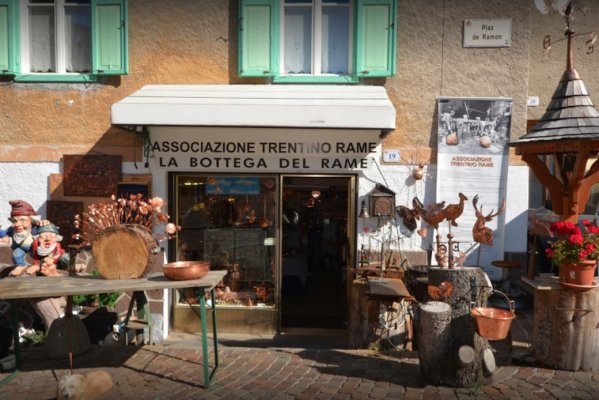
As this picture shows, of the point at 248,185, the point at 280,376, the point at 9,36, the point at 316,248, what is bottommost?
the point at 280,376

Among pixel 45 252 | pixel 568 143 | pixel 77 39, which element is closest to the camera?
pixel 568 143

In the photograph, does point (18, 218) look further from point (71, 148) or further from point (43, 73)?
point (43, 73)

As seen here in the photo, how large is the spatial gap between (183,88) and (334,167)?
228 cm

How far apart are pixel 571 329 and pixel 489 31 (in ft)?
13.1

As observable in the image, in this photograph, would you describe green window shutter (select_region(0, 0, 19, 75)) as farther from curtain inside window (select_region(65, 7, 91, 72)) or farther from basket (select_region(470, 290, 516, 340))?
basket (select_region(470, 290, 516, 340))

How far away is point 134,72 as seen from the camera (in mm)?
6879

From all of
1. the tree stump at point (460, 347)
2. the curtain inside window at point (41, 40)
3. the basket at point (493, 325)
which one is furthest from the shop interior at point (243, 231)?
the basket at point (493, 325)

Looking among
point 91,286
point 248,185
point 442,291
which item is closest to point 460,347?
point 442,291

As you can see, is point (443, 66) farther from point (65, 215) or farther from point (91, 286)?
point (65, 215)

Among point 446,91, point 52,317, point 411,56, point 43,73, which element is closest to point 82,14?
point 43,73

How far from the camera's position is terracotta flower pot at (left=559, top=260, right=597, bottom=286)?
16.1ft

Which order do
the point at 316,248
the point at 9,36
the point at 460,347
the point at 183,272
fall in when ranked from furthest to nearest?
1. the point at 316,248
2. the point at 9,36
3. the point at 183,272
4. the point at 460,347

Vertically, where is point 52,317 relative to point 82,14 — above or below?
below

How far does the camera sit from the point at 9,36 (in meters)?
6.80
